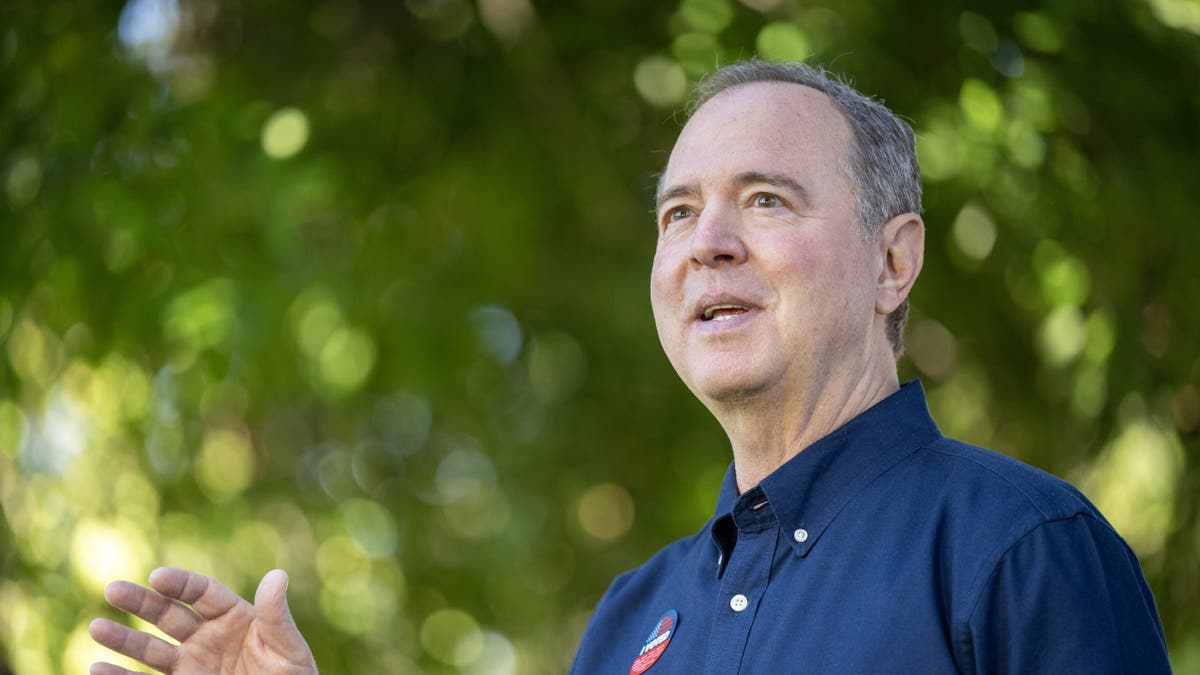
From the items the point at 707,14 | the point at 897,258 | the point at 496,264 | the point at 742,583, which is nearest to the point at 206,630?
the point at 742,583

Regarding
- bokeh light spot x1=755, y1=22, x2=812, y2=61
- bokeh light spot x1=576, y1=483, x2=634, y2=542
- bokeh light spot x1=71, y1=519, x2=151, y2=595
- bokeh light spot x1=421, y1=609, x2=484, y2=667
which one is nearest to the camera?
bokeh light spot x1=755, y1=22, x2=812, y2=61

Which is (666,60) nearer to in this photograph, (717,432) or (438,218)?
(438,218)

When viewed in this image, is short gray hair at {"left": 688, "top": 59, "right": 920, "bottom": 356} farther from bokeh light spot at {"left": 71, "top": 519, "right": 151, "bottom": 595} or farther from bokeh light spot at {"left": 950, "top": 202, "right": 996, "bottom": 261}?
bokeh light spot at {"left": 71, "top": 519, "right": 151, "bottom": 595}

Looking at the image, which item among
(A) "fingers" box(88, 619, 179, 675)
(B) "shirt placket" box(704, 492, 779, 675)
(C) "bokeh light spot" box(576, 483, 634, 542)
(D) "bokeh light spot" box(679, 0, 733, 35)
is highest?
(D) "bokeh light spot" box(679, 0, 733, 35)

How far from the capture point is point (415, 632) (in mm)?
4215

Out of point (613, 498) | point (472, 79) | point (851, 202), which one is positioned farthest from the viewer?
point (613, 498)

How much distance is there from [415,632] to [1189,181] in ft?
8.54

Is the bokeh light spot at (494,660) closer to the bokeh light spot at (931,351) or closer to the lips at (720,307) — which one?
the bokeh light spot at (931,351)

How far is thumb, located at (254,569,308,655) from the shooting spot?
172 centimetres

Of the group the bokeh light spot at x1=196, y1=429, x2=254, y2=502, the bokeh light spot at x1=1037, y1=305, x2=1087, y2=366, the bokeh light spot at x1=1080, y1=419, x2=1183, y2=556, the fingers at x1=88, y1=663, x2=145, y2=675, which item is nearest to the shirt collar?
the fingers at x1=88, y1=663, x2=145, y2=675

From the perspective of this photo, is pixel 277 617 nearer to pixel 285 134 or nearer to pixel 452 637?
pixel 285 134

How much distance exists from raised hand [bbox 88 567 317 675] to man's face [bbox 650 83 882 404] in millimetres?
624

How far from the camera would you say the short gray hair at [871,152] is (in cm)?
176

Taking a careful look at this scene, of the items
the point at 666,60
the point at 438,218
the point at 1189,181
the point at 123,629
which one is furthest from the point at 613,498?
the point at 123,629
